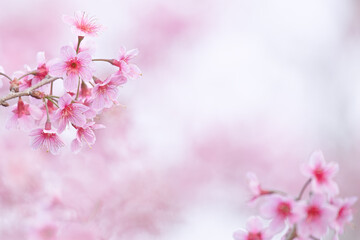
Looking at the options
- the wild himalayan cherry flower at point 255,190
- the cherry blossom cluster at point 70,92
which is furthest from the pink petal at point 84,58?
the wild himalayan cherry flower at point 255,190

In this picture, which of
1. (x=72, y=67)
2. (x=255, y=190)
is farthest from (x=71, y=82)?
(x=255, y=190)

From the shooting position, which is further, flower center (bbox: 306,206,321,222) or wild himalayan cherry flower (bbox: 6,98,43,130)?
wild himalayan cherry flower (bbox: 6,98,43,130)

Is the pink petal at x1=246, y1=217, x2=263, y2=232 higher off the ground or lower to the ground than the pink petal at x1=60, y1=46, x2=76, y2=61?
lower

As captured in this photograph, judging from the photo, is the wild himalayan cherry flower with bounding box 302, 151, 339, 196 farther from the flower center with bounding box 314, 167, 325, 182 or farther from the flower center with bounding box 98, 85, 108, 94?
the flower center with bounding box 98, 85, 108, 94

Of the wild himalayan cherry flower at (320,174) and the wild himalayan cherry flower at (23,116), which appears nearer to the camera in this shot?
the wild himalayan cherry flower at (320,174)

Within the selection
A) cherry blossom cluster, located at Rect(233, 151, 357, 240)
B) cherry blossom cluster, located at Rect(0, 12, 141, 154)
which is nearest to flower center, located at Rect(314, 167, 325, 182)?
cherry blossom cluster, located at Rect(233, 151, 357, 240)

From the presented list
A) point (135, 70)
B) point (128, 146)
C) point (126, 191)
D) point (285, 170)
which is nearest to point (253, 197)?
point (135, 70)

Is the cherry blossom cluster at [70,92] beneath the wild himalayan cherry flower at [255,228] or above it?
above

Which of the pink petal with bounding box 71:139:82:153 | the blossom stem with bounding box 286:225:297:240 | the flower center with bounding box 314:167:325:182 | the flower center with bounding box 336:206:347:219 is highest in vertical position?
the pink petal with bounding box 71:139:82:153

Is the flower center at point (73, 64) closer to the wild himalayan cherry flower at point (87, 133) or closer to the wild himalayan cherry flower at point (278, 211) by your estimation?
the wild himalayan cherry flower at point (87, 133)
